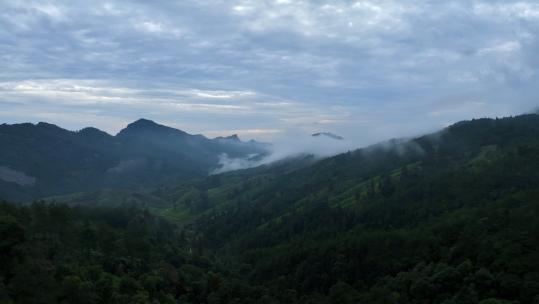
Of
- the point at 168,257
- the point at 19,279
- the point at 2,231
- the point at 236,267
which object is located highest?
the point at 2,231

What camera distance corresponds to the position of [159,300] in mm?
68000

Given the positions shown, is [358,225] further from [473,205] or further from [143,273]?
[143,273]

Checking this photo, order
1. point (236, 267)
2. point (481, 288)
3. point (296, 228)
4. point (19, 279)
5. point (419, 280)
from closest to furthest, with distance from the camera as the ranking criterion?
point (19, 279)
point (481, 288)
point (419, 280)
point (236, 267)
point (296, 228)

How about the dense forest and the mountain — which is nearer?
the dense forest

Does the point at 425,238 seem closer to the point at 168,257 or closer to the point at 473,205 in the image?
the point at 473,205

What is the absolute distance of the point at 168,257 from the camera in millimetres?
107188

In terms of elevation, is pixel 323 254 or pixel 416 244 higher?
pixel 416 244

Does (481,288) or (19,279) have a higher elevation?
(19,279)

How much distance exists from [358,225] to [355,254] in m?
40.3

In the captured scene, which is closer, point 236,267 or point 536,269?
point 536,269

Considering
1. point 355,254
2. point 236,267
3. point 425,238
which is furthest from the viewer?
point 236,267

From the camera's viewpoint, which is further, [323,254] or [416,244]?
[323,254]

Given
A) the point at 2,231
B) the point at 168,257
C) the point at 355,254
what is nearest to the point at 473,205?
the point at 355,254

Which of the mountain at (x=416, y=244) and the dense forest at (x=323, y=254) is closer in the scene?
the dense forest at (x=323, y=254)
